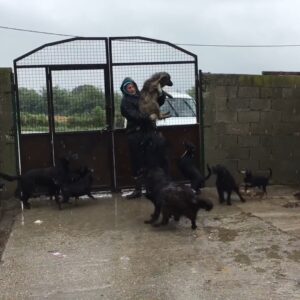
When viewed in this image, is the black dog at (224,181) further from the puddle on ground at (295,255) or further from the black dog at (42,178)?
the puddle on ground at (295,255)

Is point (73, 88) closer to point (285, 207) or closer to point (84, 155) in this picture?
point (84, 155)

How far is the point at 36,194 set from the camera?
9562mm

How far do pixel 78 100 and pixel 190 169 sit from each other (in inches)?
89.4

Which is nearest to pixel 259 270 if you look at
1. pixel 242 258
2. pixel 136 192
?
pixel 242 258

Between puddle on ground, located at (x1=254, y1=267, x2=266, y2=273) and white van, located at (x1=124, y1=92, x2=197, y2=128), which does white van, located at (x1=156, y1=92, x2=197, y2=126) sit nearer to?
white van, located at (x1=124, y1=92, x2=197, y2=128)

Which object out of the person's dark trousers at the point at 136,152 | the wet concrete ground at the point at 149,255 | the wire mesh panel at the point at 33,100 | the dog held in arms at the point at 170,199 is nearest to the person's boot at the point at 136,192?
the person's dark trousers at the point at 136,152

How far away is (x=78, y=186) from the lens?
878 centimetres

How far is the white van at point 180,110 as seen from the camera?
32.6 ft

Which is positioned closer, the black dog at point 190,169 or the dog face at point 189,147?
the black dog at point 190,169

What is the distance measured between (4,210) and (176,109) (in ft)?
11.5

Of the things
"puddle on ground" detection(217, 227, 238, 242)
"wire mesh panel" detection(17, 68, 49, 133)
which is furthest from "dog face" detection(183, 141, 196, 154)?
"wire mesh panel" detection(17, 68, 49, 133)

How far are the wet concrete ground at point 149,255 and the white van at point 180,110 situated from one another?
1.85m

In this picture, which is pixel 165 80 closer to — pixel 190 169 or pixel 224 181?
pixel 190 169

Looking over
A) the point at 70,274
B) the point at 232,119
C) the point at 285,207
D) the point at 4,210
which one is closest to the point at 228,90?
the point at 232,119
